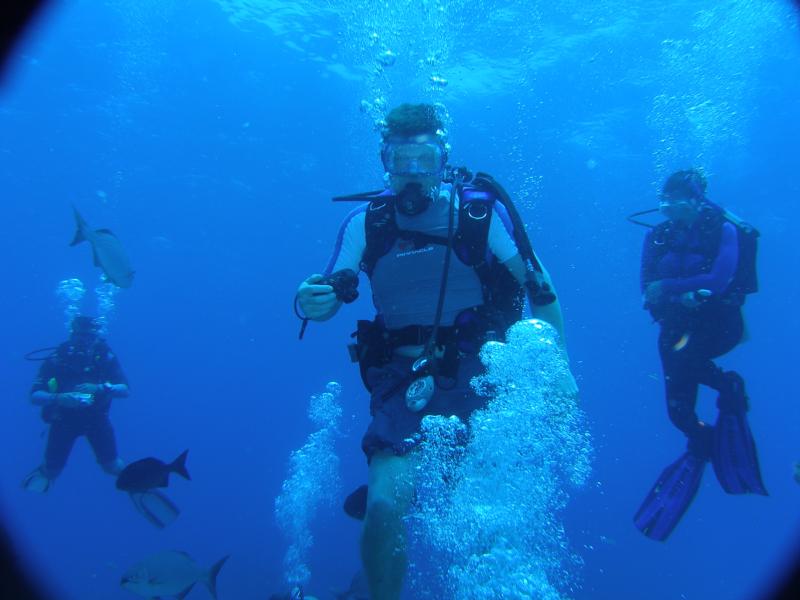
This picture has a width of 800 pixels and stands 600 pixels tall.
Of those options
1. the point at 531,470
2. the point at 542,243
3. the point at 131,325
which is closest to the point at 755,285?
the point at 531,470

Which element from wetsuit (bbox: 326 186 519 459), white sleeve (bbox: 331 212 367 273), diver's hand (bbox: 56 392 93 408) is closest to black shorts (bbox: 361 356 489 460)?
wetsuit (bbox: 326 186 519 459)

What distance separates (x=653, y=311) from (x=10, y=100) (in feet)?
89.5

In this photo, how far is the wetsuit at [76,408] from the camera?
31.6 ft

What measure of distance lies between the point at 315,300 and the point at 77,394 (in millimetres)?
7724

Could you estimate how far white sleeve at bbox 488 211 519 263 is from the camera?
4.03 meters

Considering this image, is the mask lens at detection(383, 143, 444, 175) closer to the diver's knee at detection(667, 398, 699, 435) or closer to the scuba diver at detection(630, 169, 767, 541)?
the scuba diver at detection(630, 169, 767, 541)

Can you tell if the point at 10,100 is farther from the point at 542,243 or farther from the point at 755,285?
the point at 542,243

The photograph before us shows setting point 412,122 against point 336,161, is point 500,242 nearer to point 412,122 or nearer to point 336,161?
point 412,122

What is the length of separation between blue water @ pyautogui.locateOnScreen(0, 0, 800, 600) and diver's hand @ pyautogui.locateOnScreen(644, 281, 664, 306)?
2233mm

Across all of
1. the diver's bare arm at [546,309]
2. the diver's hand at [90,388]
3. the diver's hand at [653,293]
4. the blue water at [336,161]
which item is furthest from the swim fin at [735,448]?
the diver's hand at [90,388]

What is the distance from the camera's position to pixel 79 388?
924 centimetres

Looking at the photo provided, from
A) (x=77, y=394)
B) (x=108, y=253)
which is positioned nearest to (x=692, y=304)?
(x=108, y=253)

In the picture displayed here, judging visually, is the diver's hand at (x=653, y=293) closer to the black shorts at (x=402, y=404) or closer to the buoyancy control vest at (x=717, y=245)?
the buoyancy control vest at (x=717, y=245)

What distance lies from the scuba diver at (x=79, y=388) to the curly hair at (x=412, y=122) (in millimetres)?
7931
